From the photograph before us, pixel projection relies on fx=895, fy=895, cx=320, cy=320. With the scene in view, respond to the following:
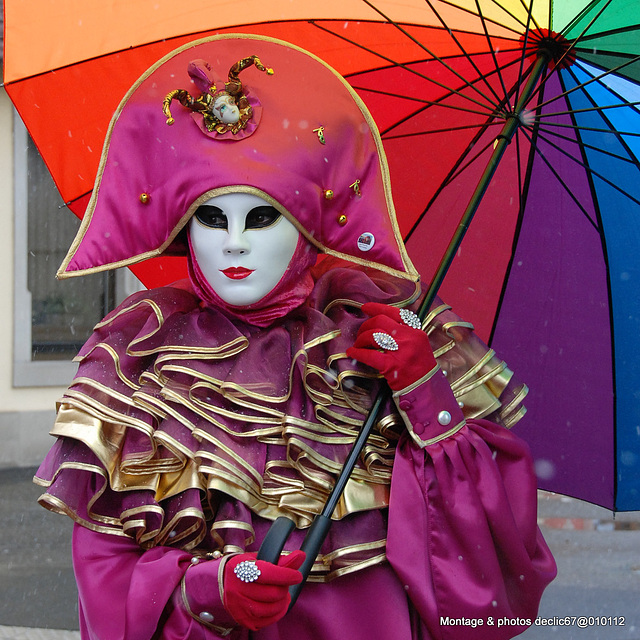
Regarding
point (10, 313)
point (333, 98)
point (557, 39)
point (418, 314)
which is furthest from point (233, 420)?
point (10, 313)

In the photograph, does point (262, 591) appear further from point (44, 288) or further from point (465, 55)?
point (44, 288)

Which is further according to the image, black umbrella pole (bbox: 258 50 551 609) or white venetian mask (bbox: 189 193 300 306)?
white venetian mask (bbox: 189 193 300 306)

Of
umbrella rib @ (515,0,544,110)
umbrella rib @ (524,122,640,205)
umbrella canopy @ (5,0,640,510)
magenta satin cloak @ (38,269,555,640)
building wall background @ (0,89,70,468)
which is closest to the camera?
magenta satin cloak @ (38,269,555,640)

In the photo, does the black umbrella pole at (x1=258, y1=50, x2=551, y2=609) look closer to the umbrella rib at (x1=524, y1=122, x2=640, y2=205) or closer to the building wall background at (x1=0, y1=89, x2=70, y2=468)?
the umbrella rib at (x1=524, y1=122, x2=640, y2=205)

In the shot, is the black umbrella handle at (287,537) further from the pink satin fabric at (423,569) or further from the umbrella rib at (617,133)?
the umbrella rib at (617,133)

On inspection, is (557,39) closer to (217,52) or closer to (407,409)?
(217,52)

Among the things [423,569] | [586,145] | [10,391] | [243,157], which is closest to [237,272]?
[243,157]

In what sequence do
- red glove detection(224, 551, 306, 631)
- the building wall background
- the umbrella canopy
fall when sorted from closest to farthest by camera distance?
1. red glove detection(224, 551, 306, 631)
2. the umbrella canopy
3. the building wall background

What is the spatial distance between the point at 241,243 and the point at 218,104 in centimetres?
30

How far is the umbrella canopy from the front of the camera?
2266 mm

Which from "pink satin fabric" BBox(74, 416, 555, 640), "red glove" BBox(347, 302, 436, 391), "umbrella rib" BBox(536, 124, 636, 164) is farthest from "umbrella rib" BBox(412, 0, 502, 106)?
"pink satin fabric" BBox(74, 416, 555, 640)

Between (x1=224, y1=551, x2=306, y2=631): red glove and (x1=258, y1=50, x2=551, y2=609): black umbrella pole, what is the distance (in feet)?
0.09

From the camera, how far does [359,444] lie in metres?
1.92

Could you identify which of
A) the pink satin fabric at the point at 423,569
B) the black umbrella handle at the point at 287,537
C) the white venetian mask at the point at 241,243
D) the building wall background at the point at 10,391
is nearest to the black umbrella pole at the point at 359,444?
the black umbrella handle at the point at 287,537
